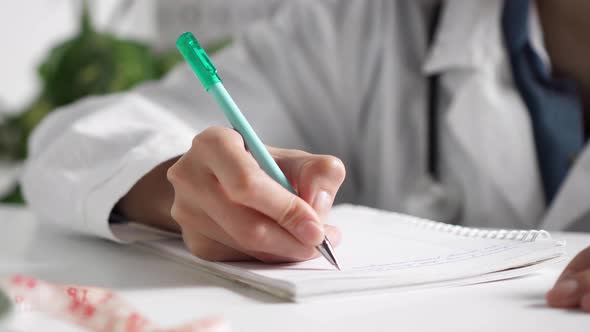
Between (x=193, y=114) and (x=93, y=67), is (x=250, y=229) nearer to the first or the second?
(x=193, y=114)

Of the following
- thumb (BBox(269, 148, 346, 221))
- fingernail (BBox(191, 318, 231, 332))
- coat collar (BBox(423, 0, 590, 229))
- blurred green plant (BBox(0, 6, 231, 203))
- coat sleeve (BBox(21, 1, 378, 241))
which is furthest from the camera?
blurred green plant (BBox(0, 6, 231, 203))

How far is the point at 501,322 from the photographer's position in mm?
318

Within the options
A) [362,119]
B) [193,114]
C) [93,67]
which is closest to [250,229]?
[193,114]

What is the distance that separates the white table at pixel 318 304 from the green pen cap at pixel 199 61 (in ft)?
0.39

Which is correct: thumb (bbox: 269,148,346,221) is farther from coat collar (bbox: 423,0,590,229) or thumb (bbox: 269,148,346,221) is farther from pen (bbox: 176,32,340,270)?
coat collar (bbox: 423,0,590,229)

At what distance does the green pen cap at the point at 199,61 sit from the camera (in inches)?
16.3

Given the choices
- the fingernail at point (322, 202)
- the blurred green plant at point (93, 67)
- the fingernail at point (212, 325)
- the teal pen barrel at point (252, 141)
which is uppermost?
the blurred green plant at point (93, 67)

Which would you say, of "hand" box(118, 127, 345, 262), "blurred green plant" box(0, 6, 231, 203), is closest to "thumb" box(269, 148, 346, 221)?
"hand" box(118, 127, 345, 262)

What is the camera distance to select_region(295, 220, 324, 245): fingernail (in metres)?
0.37

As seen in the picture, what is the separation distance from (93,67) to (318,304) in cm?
97

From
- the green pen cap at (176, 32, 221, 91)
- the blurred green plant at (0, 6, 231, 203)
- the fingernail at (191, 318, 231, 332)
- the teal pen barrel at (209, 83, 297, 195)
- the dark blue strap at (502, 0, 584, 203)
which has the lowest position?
the dark blue strap at (502, 0, 584, 203)

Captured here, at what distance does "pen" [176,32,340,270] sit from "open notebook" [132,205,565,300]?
21 mm

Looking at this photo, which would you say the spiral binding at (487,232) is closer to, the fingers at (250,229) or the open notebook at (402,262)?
the open notebook at (402,262)

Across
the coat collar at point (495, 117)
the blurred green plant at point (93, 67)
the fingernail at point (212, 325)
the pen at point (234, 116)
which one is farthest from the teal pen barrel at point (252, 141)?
the blurred green plant at point (93, 67)
